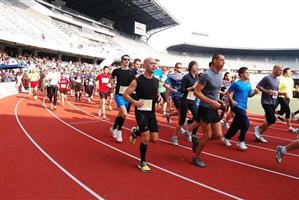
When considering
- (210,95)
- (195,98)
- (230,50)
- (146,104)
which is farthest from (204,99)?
(230,50)

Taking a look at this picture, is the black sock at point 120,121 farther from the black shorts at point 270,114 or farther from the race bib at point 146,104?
the black shorts at point 270,114

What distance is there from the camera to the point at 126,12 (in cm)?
6050

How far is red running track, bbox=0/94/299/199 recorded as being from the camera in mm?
4711

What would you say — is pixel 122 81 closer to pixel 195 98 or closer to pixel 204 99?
pixel 195 98

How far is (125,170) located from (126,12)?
5737cm

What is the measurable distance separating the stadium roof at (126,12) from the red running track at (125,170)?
48484mm

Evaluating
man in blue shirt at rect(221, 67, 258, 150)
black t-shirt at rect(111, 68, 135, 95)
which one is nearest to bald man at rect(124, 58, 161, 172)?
black t-shirt at rect(111, 68, 135, 95)

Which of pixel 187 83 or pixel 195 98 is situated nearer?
pixel 187 83

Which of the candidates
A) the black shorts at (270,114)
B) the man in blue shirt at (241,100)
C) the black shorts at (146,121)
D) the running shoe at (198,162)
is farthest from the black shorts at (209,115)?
the black shorts at (270,114)

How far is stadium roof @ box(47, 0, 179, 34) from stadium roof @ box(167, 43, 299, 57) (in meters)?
8.35

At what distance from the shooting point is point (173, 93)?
872 cm

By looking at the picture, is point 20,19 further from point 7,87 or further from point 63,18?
point 7,87

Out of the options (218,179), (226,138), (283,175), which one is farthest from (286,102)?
(218,179)

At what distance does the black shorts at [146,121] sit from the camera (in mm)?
5750
